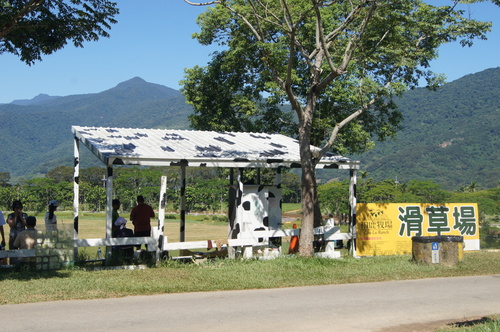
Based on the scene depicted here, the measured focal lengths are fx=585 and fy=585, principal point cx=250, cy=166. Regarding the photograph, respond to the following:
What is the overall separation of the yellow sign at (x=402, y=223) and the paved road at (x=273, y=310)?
16.7 ft

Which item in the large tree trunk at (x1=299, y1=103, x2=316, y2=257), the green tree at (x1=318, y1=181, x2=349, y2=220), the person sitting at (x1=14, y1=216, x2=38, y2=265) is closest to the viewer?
the person sitting at (x1=14, y1=216, x2=38, y2=265)

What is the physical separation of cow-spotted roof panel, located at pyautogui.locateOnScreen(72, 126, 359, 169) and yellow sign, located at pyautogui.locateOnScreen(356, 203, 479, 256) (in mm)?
A: 1588

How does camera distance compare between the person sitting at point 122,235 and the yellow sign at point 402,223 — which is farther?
the yellow sign at point 402,223

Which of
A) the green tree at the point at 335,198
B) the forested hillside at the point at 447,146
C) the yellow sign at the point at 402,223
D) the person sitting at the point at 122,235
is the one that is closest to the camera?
the person sitting at the point at 122,235

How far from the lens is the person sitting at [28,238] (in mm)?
12039

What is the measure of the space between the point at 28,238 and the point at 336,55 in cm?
956

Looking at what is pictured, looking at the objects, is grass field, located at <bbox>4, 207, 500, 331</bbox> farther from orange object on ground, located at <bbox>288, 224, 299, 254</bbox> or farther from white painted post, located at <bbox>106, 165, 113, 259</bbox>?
orange object on ground, located at <bbox>288, 224, 299, 254</bbox>

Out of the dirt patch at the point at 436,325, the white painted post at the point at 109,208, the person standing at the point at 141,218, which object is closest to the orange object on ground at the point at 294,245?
the person standing at the point at 141,218

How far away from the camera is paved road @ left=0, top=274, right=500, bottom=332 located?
8047 millimetres

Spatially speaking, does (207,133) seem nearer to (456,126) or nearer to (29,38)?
(29,38)

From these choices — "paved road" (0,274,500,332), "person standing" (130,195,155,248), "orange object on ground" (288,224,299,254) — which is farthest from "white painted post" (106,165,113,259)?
"orange object on ground" (288,224,299,254)

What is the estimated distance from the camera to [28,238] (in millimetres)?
12039

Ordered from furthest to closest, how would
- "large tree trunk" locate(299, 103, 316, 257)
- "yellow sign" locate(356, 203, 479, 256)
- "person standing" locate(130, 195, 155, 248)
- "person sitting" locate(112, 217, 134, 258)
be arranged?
1. "yellow sign" locate(356, 203, 479, 256)
2. "large tree trunk" locate(299, 103, 316, 257)
3. "person standing" locate(130, 195, 155, 248)
4. "person sitting" locate(112, 217, 134, 258)

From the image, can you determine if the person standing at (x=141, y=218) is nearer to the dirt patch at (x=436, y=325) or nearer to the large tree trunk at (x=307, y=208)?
the large tree trunk at (x=307, y=208)
